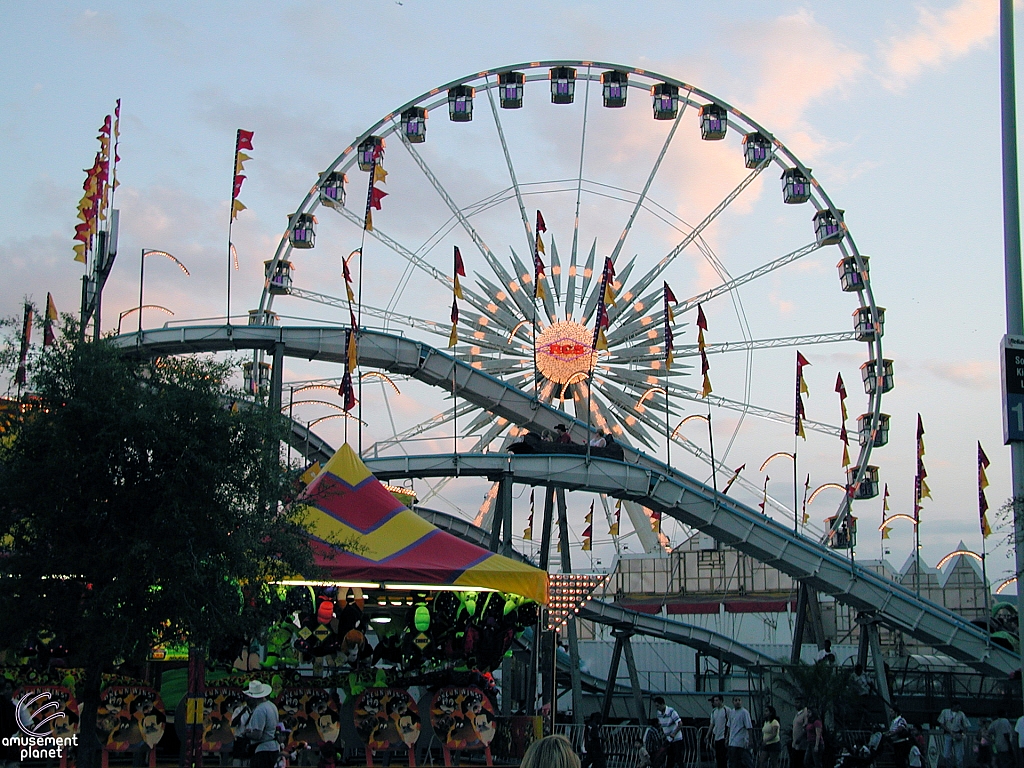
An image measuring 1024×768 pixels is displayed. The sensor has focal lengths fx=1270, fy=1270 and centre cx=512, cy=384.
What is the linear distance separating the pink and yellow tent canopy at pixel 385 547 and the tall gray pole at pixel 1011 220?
24.3ft

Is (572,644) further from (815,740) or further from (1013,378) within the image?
(1013,378)

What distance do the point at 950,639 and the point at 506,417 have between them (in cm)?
1211

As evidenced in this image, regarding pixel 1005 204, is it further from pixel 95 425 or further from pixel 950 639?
pixel 950 639

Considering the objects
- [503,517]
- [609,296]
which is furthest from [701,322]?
[503,517]

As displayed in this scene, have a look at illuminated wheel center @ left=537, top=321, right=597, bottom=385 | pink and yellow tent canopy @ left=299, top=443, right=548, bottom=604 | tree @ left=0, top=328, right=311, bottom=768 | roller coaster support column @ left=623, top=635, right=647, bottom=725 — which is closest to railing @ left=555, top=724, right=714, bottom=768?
roller coaster support column @ left=623, top=635, right=647, bottom=725

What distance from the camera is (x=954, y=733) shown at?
876 inches

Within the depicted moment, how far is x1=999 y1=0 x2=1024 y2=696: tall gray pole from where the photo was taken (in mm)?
14031

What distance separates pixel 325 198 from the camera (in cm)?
3612

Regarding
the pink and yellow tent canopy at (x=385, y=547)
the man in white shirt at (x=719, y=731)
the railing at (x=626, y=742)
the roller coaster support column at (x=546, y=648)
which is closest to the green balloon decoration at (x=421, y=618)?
the pink and yellow tent canopy at (x=385, y=547)

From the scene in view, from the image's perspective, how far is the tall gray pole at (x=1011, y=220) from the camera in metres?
14.0

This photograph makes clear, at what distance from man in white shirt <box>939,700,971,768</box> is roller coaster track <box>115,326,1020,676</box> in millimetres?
7080

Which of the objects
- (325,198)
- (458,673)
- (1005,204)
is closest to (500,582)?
(458,673)

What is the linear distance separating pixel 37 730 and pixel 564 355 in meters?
21.6

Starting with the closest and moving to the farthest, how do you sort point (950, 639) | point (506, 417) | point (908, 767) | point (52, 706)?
point (52, 706)
point (908, 767)
point (950, 639)
point (506, 417)
